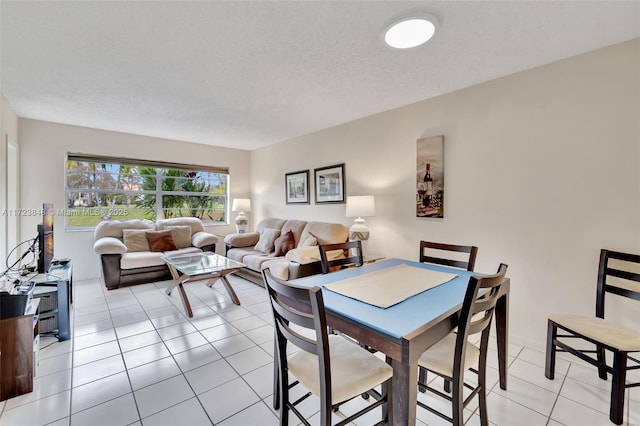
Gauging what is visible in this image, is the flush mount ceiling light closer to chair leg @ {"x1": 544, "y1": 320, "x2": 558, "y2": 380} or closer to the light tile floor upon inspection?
chair leg @ {"x1": 544, "y1": 320, "x2": 558, "y2": 380}

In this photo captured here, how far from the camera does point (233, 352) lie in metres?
2.28

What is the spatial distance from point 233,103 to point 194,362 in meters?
2.64

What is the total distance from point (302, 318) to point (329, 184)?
3212 mm

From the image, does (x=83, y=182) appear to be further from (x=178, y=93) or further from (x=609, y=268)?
(x=609, y=268)

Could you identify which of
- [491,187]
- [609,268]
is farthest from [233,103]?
[609,268]

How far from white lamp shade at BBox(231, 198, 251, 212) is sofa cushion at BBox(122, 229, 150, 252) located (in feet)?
5.35

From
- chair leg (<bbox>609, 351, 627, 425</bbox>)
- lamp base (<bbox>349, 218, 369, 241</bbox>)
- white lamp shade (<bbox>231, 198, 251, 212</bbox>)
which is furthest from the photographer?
white lamp shade (<bbox>231, 198, 251, 212</bbox>)

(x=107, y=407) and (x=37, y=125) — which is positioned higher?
(x=37, y=125)

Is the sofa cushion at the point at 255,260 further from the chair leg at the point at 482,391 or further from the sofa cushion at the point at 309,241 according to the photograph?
the chair leg at the point at 482,391

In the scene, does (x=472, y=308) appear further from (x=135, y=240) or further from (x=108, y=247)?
(x=135, y=240)

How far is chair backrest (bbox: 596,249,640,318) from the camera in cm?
187

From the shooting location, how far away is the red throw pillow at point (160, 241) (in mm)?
4406

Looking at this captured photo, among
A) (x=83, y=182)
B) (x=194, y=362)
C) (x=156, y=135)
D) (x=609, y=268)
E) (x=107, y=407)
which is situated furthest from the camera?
(x=156, y=135)

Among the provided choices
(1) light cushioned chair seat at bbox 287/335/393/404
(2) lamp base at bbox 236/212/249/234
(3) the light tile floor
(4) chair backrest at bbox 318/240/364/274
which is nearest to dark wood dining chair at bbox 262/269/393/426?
(1) light cushioned chair seat at bbox 287/335/393/404
